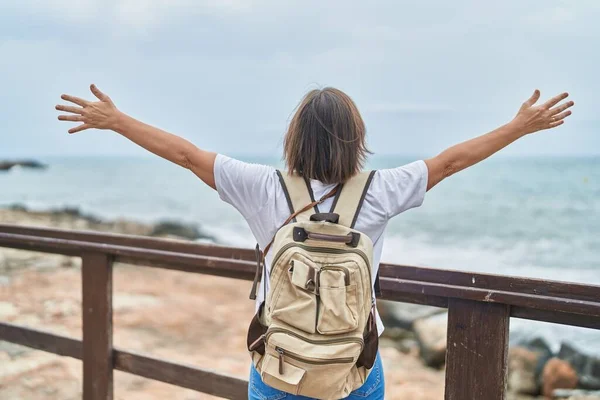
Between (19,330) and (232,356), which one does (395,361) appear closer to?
(232,356)

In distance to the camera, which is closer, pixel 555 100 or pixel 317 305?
pixel 317 305

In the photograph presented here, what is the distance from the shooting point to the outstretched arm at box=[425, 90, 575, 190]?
1512 millimetres

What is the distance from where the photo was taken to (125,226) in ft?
53.3

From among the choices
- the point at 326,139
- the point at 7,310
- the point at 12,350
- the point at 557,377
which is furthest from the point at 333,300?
the point at 7,310

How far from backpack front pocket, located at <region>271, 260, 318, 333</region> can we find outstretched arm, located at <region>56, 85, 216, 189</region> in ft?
1.13

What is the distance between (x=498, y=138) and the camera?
1565 millimetres

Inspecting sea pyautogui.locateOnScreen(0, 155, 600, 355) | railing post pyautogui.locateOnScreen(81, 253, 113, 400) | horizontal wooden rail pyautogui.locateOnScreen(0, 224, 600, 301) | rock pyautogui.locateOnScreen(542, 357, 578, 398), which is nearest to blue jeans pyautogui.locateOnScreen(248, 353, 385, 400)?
horizontal wooden rail pyautogui.locateOnScreen(0, 224, 600, 301)

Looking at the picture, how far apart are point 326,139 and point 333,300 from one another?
0.39 metres

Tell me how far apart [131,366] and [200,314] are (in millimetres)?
7108

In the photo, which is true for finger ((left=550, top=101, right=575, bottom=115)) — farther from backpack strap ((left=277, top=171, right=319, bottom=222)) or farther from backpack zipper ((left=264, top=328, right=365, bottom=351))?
backpack zipper ((left=264, top=328, right=365, bottom=351))

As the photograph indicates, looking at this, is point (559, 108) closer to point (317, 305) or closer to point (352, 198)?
point (352, 198)

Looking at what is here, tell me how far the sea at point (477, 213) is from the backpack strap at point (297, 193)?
7.21 metres

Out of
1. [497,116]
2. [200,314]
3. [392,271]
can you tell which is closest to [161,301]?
[200,314]

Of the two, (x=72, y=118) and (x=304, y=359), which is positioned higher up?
(x=72, y=118)
